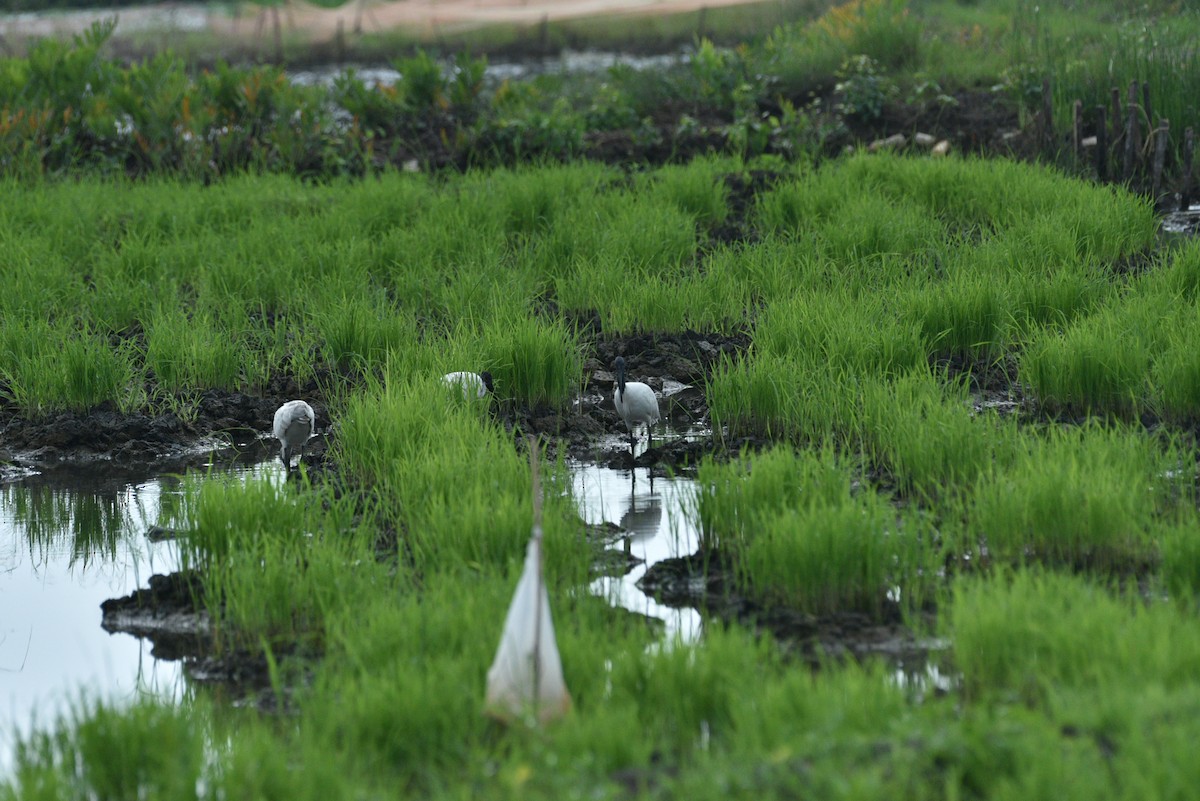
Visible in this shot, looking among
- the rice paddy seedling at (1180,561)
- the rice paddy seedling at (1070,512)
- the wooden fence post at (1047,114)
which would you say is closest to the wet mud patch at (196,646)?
the rice paddy seedling at (1070,512)

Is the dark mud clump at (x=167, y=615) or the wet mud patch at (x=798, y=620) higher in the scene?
the wet mud patch at (x=798, y=620)

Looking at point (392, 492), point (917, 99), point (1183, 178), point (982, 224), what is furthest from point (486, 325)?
point (917, 99)

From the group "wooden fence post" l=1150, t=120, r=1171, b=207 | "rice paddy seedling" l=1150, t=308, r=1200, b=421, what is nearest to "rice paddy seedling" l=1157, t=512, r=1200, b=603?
"rice paddy seedling" l=1150, t=308, r=1200, b=421

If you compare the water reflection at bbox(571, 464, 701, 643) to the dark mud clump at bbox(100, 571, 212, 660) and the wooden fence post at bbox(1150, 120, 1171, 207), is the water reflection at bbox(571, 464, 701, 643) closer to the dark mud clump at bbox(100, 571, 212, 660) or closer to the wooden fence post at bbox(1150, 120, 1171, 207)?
the dark mud clump at bbox(100, 571, 212, 660)

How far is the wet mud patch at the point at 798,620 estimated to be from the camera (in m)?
3.69

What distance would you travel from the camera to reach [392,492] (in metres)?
5.05

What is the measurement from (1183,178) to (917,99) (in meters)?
2.71

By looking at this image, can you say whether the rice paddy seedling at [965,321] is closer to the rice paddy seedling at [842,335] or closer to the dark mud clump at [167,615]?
the rice paddy seedling at [842,335]

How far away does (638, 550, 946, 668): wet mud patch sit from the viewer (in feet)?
12.1

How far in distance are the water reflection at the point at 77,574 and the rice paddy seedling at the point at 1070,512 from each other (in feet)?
7.74

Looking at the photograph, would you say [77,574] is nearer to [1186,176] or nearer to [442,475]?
[442,475]

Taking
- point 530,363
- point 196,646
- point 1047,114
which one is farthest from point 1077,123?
point 196,646

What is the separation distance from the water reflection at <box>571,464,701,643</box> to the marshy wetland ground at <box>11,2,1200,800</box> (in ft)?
0.08

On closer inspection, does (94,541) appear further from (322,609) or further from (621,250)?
(621,250)
